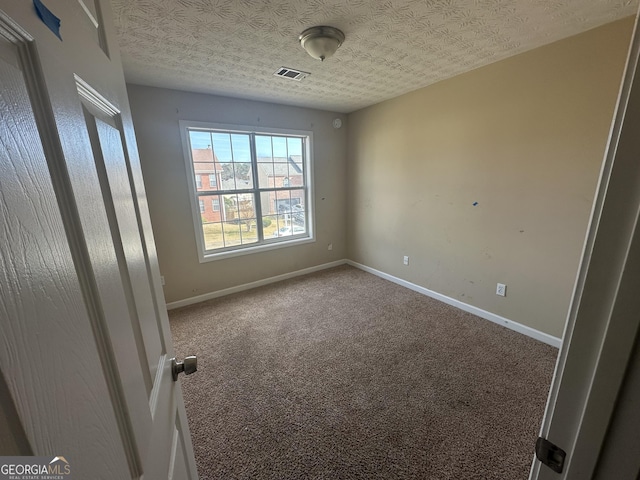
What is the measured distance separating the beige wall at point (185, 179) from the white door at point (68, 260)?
2.49 m

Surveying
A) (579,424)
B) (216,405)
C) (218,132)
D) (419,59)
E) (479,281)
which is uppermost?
(419,59)

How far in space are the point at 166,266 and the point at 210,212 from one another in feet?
2.62

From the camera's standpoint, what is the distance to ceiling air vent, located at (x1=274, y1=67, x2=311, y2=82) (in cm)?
227

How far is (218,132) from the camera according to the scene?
3035 millimetres

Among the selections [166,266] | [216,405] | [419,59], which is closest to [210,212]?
[166,266]

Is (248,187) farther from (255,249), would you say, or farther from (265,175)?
(255,249)

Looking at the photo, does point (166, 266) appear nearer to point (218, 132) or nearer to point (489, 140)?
point (218, 132)

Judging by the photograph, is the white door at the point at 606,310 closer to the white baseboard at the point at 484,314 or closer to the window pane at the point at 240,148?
the white baseboard at the point at 484,314

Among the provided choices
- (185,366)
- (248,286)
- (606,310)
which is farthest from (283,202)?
(606,310)

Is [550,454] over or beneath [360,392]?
over

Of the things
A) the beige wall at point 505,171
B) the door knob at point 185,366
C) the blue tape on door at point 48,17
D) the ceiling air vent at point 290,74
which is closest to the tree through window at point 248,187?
the ceiling air vent at point 290,74

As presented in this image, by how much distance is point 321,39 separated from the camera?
168cm

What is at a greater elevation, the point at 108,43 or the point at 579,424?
the point at 108,43

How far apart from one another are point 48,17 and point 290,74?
93.9 inches
